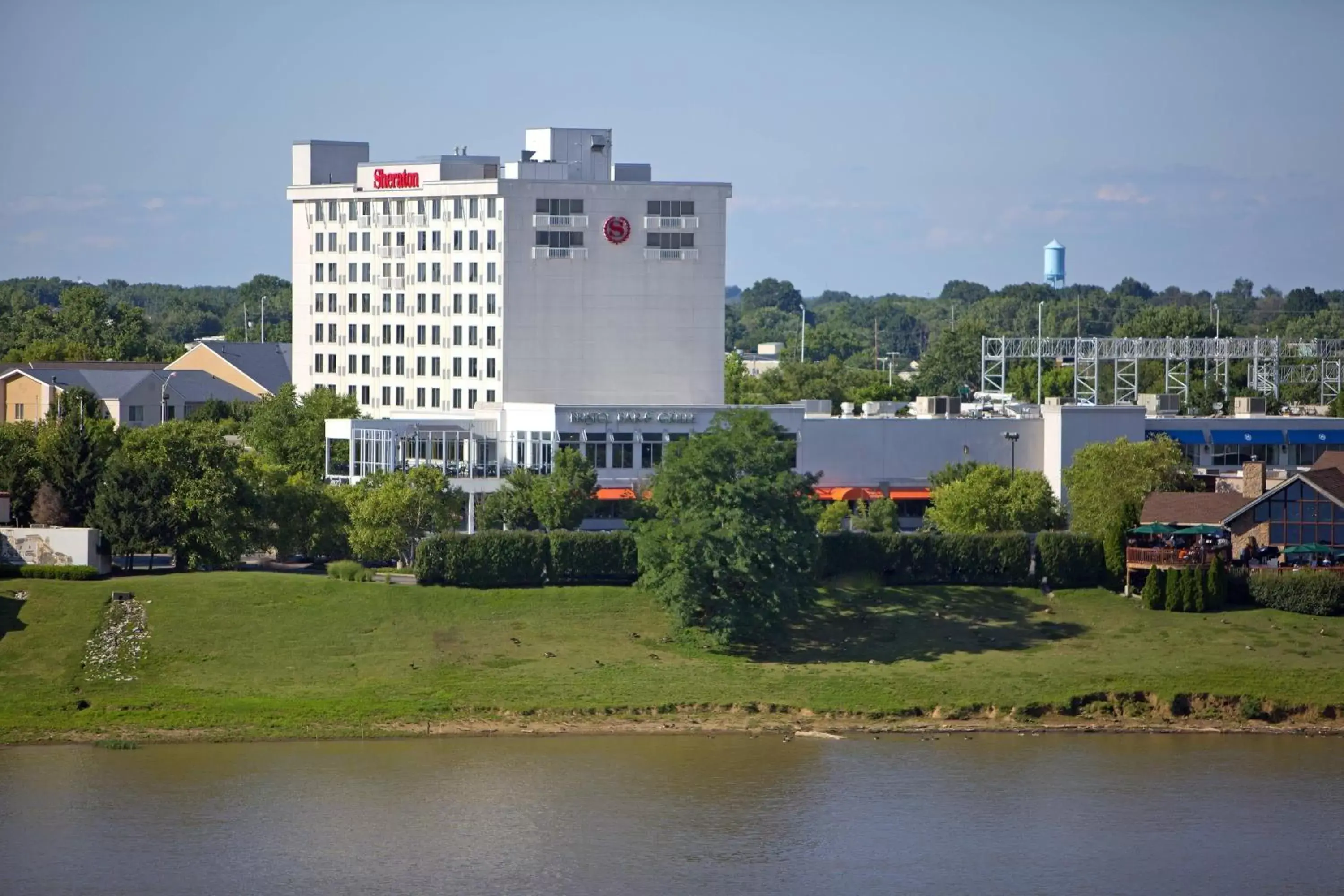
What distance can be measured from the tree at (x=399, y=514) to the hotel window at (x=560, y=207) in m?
30.3

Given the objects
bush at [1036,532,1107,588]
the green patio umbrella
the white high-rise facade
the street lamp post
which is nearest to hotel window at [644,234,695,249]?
the white high-rise facade

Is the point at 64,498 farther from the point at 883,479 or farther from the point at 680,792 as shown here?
the point at 883,479

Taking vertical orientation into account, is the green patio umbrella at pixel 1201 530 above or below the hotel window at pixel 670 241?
below

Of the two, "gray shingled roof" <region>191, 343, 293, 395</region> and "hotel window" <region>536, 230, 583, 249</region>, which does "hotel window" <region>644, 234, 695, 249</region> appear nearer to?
"hotel window" <region>536, 230, 583, 249</region>

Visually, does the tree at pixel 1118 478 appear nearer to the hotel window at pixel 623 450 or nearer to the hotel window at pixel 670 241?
the hotel window at pixel 623 450

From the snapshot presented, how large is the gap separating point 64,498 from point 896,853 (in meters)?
47.6

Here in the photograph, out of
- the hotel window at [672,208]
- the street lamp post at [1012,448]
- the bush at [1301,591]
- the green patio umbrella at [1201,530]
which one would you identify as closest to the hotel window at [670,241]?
the hotel window at [672,208]

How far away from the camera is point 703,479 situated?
265 feet

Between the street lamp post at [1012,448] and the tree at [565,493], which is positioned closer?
the tree at [565,493]

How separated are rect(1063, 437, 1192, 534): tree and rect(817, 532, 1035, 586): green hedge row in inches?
245

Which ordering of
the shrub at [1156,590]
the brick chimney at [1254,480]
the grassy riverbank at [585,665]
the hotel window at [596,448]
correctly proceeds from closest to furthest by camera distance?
the grassy riverbank at [585,665]
the shrub at [1156,590]
the brick chimney at [1254,480]
the hotel window at [596,448]

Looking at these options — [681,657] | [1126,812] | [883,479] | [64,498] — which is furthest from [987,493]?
[64,498]

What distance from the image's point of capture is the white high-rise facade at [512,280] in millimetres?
119000

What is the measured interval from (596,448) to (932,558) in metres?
24.7
